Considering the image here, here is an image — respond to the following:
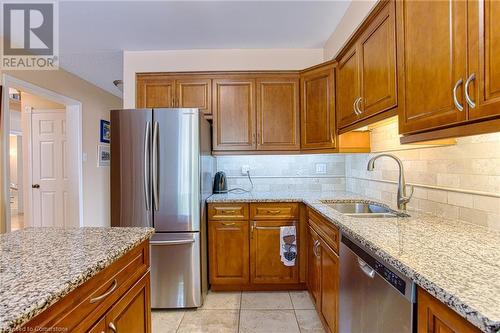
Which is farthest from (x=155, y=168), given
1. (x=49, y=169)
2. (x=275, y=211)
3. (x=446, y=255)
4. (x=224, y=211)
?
(x=49, y=169)

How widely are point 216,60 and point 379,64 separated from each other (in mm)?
1950

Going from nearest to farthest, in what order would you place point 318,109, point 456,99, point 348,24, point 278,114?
point 456,99
point 348,24
point 318,109
point 278,114

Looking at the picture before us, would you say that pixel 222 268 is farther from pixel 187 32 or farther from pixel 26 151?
pixel 26 151

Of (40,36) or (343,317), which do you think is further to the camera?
(40,36)

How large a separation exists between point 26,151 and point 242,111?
3.51 meters

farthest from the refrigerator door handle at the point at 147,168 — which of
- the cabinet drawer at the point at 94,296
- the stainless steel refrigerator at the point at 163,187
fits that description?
→ the cabinet drawer at the point at 94,296

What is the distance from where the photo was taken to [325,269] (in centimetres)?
188

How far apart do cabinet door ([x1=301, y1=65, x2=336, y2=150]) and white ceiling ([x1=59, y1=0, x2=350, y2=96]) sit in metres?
0.45

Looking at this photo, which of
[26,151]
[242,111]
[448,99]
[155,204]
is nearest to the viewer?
[448,99]

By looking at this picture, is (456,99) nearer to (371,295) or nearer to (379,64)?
(379,64)

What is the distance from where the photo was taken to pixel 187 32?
272cm

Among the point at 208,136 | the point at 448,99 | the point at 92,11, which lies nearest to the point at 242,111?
the point at 208,136

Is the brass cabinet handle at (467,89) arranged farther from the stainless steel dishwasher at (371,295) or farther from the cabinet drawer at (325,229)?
the cabinet drawer at (325,229)

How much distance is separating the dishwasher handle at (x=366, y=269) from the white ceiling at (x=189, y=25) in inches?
80.0
